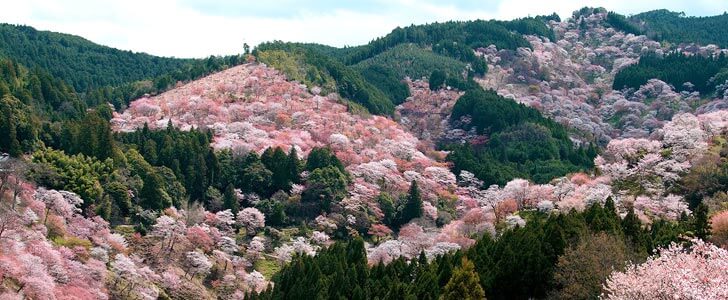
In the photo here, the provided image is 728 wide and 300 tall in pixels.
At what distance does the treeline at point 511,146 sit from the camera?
129375 millimetres

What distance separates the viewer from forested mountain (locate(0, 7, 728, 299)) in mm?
55781

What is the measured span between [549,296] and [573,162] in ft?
306

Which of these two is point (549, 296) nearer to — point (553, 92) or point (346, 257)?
point (346, 257)

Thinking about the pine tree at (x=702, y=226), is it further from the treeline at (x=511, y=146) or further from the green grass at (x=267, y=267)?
the treeline at (x=511, y=146)

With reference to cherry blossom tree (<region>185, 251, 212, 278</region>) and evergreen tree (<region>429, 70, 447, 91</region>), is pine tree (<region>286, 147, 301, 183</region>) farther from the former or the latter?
evergreen tree (<region>429, 70, 447, 91</region>)

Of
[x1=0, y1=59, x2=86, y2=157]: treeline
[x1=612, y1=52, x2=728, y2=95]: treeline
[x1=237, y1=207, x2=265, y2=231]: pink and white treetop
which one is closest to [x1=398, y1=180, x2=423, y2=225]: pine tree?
[x1=237, y1=207, x2=265, y2=231]: pink and white treetop

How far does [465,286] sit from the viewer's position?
2021 inches

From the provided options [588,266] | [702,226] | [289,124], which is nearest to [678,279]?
[588,266]

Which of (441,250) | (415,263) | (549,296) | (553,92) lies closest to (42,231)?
(415,263)

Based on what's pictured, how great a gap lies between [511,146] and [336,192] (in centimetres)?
4963

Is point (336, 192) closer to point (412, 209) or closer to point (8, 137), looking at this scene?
point (412, 209)

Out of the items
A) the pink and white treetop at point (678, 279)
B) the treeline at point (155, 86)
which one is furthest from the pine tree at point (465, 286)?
the treeline at point (155, 86)

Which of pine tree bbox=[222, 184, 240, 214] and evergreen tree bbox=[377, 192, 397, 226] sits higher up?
pine tree bbox=[222, 184, 240, 214]

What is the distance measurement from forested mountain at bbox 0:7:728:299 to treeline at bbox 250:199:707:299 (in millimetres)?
161
